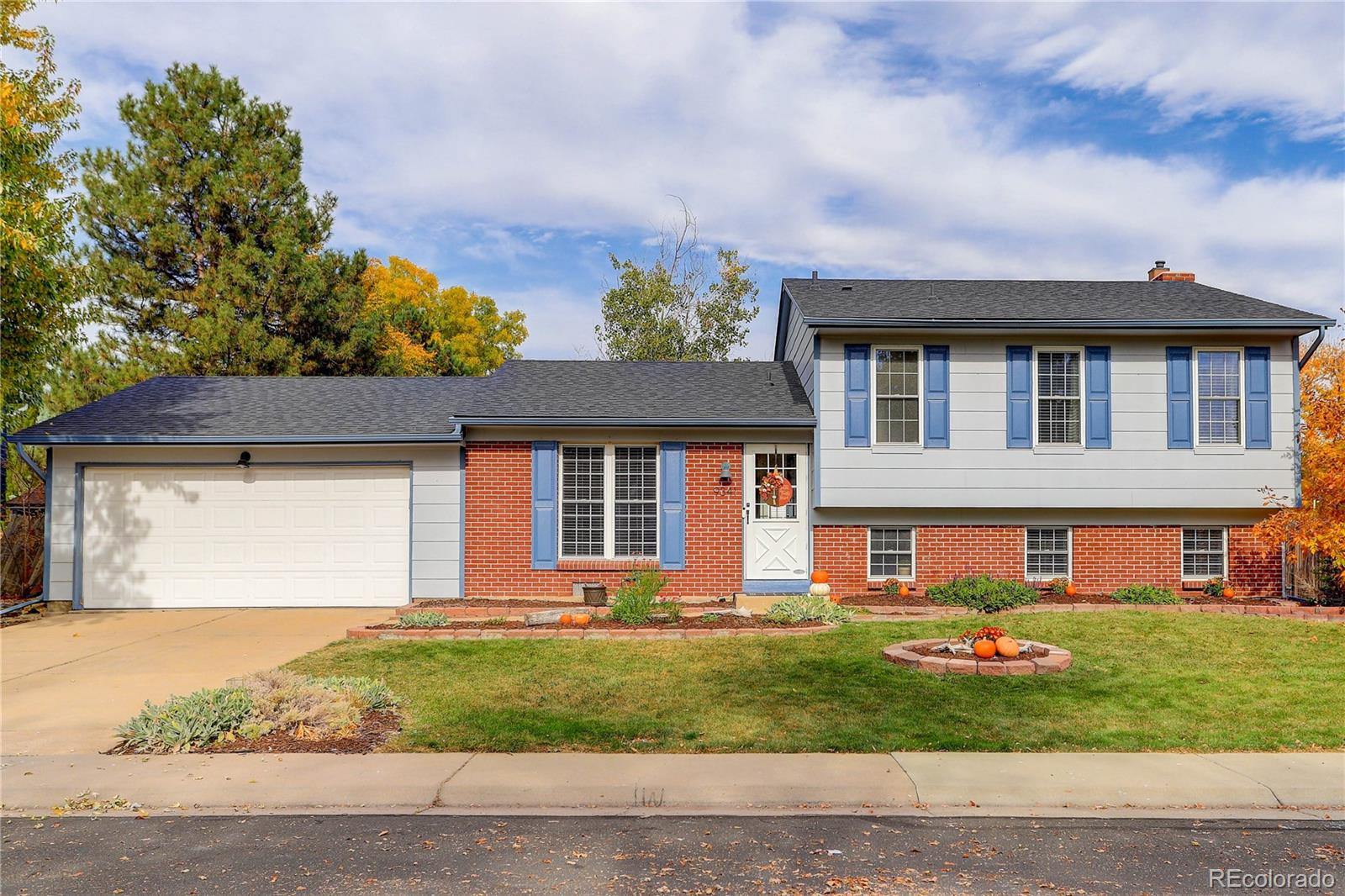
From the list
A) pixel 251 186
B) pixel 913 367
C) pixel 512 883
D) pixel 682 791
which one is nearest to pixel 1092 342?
pixel 913 367

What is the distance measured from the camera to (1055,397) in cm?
1568

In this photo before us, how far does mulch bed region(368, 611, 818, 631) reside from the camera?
12.1 m

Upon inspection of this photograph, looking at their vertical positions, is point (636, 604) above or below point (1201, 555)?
below

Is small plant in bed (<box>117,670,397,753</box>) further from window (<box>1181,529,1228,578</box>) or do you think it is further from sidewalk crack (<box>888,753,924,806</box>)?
window (<box>1181,529,1228,578</box>)

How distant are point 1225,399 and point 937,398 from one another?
16.2 feet

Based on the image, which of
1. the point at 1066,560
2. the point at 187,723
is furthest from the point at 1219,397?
the point at 187,723

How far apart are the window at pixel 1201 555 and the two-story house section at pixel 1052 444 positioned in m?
0.03

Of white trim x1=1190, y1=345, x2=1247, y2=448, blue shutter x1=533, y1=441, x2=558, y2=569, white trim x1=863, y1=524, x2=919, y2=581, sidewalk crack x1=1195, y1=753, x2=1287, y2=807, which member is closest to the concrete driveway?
blue shutter x1=533, y1=441, x2=558, y2=569

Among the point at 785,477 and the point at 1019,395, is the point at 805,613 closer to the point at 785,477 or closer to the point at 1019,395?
the point at 785,477

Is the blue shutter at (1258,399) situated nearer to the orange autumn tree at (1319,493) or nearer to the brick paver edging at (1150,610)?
the orange autumn tree at (1319,493)

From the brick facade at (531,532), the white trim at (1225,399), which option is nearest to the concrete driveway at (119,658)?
the brick facade at (531,532)

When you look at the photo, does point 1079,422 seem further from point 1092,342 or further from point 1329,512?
point 1329,512

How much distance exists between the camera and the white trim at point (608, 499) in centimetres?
1575

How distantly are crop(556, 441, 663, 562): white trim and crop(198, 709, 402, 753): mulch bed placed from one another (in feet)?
26.0
